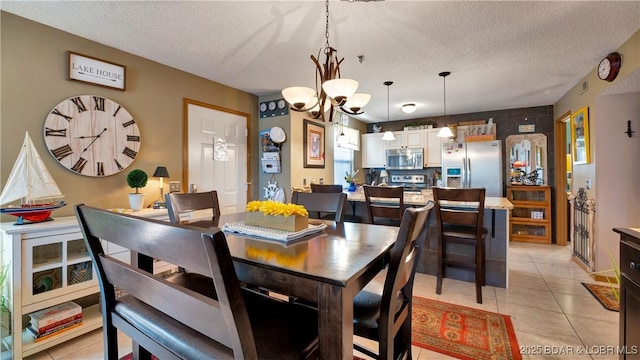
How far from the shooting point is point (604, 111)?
2.90m

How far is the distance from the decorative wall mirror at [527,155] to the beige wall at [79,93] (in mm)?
4942

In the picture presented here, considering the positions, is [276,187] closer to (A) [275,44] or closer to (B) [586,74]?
(A) [275,44]

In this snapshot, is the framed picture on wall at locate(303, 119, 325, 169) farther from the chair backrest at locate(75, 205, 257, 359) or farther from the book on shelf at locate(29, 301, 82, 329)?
the chair backrest at locate(75, 205, 257, 359)

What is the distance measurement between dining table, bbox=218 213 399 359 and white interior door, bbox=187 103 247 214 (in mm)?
2237

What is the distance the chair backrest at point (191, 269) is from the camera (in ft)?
1.94

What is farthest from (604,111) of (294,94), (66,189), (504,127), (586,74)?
(66,189)

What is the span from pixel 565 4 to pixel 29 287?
3930 millimetres

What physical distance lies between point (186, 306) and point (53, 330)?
1.97 metres

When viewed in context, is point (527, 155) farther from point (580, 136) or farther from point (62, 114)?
point (62, 114)

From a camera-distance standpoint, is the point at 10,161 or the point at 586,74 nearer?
the point at 10,161

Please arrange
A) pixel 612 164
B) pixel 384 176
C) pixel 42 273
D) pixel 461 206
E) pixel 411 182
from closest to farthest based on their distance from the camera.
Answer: pixel 42 273 < pixel 461 206 < pixel 612 164 < pixel 411 182 < pixel 384 176

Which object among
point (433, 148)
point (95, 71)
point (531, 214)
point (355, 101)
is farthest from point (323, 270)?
point (531, 214)

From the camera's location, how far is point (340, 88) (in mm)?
1733

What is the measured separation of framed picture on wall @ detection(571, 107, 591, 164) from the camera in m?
3.16
